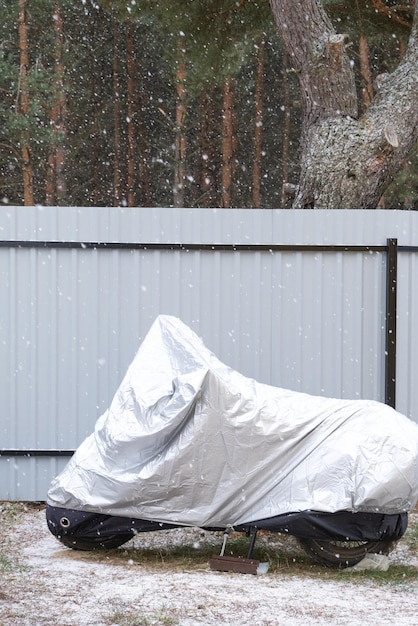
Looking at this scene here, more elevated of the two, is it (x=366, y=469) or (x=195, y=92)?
(x=195, y=92)

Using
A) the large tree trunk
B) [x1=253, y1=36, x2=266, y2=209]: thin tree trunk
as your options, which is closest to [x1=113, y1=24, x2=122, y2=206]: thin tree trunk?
[x1=253, y1=36, x2=266, y2=209]: thin tree trunk

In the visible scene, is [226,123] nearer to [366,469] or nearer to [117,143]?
[117,143]

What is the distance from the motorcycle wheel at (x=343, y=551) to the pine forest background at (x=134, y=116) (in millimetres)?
15653

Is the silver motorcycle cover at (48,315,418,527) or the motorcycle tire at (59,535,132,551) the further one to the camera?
the motorcycle tire at (59,535,132,551)

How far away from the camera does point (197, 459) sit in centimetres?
498

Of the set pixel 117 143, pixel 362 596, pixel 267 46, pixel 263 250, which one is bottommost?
pixel 362 596

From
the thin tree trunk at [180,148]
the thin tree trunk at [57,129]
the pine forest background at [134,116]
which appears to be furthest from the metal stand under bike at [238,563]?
the thin tree trunk at [180,148]

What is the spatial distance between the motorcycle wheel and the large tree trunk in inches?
168

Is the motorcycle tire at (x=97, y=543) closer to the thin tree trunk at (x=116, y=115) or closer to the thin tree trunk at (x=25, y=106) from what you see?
the thin tree trunk at (x=25, y=106)

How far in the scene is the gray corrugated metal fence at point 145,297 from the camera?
687cm

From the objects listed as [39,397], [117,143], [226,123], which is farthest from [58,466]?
[117,143]

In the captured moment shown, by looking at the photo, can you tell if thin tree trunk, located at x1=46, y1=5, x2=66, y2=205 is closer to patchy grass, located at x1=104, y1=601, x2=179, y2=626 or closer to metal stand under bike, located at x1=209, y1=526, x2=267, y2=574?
metal stand under bike, located at x1=209, y1=526, x2=267, y2=574

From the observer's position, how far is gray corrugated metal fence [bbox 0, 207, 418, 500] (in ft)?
22.5

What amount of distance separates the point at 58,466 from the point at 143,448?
2018 mm
